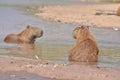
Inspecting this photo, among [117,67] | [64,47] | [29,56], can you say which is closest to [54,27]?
[64,47]

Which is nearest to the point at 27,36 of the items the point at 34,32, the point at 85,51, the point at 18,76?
the point at 34,32

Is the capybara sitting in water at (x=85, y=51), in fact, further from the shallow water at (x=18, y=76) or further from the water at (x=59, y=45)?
the shallow water at (x=18, y=76)

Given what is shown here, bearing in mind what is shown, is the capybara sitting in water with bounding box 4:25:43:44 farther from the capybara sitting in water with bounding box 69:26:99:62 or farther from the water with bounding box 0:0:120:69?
the capybara sitting in water with bounding box 69:26:99:62

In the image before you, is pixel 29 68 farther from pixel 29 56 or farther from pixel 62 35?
pixel 62 35

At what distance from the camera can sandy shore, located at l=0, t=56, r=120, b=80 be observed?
8641 mm

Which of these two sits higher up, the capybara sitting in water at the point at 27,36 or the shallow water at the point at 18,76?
the shallow water at the point at 18,76

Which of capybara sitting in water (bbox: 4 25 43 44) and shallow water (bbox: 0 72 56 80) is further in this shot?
capybara sitting in water (bbox: 4 25 43 44)

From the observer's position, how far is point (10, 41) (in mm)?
14516

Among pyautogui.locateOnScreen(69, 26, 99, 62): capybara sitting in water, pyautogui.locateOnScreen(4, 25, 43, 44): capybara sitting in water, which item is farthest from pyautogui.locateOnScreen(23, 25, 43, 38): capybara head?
pyautogui.locateOnScreen(69, 26, 99, 62): capybara sitting in water

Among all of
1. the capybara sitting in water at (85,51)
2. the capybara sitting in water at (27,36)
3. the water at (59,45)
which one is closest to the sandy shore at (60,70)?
the capybara sitting in water at (85,51)

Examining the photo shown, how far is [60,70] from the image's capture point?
9.14 m

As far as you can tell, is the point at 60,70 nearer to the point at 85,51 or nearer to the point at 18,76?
the point at 18,76

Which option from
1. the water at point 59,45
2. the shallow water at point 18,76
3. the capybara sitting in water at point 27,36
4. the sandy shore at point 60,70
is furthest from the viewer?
the capybara sitting in water at point 27,36

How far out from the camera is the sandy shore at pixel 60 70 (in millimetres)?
8641
